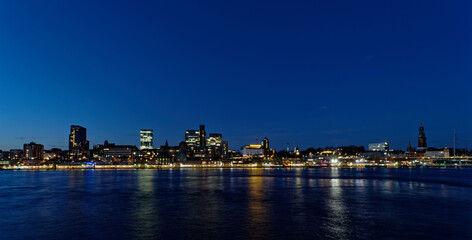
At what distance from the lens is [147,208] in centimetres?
4678

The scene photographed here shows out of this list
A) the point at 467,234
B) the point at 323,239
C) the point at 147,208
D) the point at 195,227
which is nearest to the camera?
the point at 323,239

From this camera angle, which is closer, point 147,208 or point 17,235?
point 17,235

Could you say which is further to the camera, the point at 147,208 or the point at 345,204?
the point at 345,204

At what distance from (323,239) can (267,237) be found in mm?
4636

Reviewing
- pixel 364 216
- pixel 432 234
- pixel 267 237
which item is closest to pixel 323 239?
pixel 267 237

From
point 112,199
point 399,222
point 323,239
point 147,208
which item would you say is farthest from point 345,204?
point 112,199

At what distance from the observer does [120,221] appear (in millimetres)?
37344

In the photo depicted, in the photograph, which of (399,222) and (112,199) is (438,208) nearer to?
(399,222)

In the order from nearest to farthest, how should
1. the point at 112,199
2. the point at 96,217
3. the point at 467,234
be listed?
the point at 467,234
the point at 96,217
the point at 112,199

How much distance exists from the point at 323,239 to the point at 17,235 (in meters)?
26.8

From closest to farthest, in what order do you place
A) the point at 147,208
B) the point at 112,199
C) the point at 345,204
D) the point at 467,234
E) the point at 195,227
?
the point at 467,234 → the point at 195,227 → the point at 147,208 → the point at 345,204 → the point at 112,199

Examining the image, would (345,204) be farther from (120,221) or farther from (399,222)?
(120,221)

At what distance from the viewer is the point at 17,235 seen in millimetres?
31484

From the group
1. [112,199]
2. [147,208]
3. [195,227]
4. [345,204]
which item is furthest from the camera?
[112,199]
